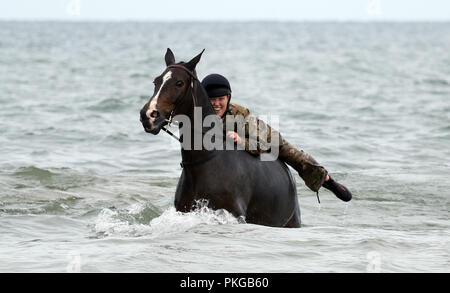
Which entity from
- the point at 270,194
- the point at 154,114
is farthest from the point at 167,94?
the point at 270,194

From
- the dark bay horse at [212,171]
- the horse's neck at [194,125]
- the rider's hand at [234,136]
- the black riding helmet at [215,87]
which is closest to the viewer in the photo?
the dark bay horse at [212,171]

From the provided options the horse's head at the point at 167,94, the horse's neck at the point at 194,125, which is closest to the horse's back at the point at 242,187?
the horse's neck at the point at 194,125

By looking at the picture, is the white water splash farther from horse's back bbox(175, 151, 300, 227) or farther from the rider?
the rider

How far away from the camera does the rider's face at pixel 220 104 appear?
844 centimetres

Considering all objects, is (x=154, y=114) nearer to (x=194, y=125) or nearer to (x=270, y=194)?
(x=194, y=125)

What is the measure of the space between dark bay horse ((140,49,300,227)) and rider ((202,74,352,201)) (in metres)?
0.13

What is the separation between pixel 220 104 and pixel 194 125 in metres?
0.63

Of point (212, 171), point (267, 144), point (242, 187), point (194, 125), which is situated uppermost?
point (194, 125)

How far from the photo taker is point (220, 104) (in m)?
8.46

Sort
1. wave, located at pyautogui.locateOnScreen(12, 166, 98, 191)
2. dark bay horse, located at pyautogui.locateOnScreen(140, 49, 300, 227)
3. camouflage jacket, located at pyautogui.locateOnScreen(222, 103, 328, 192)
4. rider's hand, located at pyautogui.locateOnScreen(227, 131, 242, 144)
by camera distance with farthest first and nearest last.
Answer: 1. wave, located at pyautogui.locateOnScreen(12, 166, 98, 191)
2. camouflage jacket, located at pyautogui.locateOnScreen(222, 103, 328, 192)
3. rider's hand, located at pyautogui.locateOnScreen(227, 131, 242, 144)
4. dark bay horse, located at pyautogui.locateOnScreen(140, 49, 300, 227)

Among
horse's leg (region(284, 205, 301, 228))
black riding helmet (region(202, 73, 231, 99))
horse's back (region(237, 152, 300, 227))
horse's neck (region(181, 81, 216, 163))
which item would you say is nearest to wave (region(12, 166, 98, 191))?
horse's leg (region(284, 205, 301, 228))

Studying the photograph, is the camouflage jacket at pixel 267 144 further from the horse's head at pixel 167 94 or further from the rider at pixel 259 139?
the horse's head at pixel 167 94

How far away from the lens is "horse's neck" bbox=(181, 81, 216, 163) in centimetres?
789
